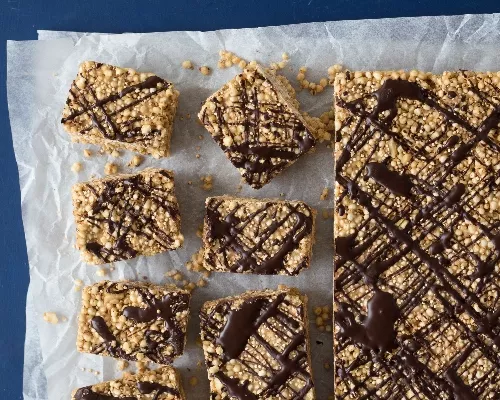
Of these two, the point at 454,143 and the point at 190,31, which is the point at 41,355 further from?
the point at 454,143

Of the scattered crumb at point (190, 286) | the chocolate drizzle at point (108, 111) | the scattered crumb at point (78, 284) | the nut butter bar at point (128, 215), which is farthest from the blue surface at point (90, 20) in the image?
the scattered crumb at point (190, 286)

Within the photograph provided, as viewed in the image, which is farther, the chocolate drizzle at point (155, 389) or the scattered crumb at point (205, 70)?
the scattered crumb at point (205, 70)

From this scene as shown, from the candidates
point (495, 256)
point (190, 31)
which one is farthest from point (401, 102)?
point (190, 31)

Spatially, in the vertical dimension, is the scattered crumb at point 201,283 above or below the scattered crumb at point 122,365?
above

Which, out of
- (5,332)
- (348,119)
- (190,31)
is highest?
(190,31)

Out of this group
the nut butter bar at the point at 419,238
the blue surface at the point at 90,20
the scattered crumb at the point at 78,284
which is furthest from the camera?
the scattered crumb at the point at 78,284

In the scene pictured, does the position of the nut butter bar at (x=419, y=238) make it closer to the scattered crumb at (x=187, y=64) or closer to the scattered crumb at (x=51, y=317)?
the scattered crumb at (x=187, y=64)
